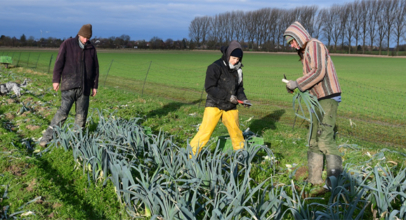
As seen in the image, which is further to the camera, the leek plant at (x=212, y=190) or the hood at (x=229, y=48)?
the hood at (x=229, y=48)

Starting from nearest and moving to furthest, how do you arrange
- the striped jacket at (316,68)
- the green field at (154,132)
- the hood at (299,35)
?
the green field at (154,132), the striped jacket at (316,68), the hood at (299,35)

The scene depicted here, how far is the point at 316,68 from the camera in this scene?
12.0 ft

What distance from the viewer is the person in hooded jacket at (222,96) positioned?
14.3ft

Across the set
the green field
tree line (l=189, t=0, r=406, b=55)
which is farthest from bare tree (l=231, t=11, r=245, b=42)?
the green field

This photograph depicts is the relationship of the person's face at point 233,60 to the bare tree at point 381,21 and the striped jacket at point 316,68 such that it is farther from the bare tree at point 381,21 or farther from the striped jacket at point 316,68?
the bare tree at point 381,21

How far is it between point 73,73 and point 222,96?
234cm

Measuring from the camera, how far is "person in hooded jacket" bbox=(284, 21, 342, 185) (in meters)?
3.66

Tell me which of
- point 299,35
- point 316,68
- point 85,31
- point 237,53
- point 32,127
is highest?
point 85,31

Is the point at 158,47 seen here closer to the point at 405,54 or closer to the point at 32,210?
the point at 405,54

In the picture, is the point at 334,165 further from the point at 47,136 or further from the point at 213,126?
the point at 47,136

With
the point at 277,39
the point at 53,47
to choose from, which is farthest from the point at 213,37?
the point at 53,47

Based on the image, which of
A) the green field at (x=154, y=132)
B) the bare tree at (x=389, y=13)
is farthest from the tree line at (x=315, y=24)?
the green field at (x=154, y=132)

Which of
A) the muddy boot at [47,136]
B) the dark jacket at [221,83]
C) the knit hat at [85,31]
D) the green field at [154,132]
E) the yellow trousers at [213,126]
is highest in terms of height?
the knit hat at [85,31]

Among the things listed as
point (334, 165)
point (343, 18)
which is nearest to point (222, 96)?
point (334, 165)
